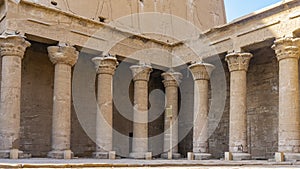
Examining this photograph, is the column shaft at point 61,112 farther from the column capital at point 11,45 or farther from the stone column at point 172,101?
the stone column at point 172,101

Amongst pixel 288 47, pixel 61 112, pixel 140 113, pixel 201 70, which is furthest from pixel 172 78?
pixel 288 47

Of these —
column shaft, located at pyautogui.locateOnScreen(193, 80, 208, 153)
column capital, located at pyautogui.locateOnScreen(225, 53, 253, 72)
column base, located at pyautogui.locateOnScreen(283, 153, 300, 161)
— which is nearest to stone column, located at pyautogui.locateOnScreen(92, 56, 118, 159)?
column shaft, located at pyautogui.locateOnScreen(193, 80, 208, 153)

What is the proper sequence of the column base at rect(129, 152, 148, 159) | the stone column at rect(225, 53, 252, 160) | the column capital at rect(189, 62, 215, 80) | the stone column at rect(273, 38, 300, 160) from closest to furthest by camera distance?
the stone column at rect(273, 38, 300, 160), the stone column at rect(225, 53, 252, 160), the column capital at rect(189, 62, 215, 80), the column base at rect(129, 152, 148, 159)

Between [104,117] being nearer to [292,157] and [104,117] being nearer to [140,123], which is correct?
[140,123]

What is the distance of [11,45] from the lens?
12.5 metres

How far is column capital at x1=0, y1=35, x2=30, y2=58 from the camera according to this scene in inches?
492

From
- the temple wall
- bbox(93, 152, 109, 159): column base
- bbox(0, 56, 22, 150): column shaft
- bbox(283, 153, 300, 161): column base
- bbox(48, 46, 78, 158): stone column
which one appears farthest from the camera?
the temple wall

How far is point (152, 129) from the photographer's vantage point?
1838 cm

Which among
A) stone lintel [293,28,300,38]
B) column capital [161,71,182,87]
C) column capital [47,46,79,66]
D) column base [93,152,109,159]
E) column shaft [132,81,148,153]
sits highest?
stone lintel [293,28,300,38]

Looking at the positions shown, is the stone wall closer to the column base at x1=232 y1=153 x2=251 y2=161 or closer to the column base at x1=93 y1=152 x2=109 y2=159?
the column base at x1=93 y1=152 x2=109 y2=159

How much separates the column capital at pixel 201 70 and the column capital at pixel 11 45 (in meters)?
6.01

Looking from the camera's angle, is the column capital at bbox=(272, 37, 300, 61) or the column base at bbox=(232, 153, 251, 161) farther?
the column base at bbox=(232, 153, 251, 161)

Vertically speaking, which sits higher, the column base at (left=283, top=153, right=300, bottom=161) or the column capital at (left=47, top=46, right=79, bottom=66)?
the column capital at (left=47, top=46, right=79, bottom=66)

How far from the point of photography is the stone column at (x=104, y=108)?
47.7 ft
